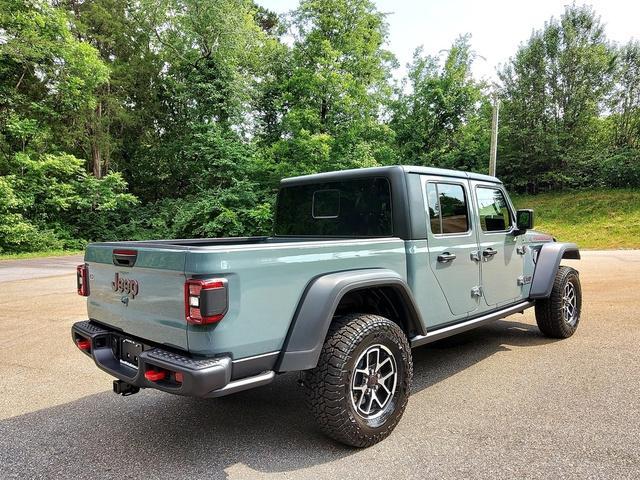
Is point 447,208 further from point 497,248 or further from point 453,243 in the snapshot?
point 497,248

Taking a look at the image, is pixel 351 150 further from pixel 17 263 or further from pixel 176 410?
pixel 176 410

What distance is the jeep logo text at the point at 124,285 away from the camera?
8.41ft

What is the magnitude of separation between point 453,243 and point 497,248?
31.7 inches

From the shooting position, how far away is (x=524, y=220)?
4277 millimetres

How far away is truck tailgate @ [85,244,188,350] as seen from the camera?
88.3 inches

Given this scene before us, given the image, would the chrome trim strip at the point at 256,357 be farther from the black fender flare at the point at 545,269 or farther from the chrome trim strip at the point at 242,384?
the black fender flare at the point at 545,269

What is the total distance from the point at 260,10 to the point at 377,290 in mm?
30992

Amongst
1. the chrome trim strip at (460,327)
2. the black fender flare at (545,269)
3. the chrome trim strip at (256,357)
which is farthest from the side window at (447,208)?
the chrome trim strip at (256,357)

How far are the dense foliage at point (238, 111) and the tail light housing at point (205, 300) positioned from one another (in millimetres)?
16673

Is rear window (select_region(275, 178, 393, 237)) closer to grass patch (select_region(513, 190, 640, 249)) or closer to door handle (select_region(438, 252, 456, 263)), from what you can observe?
door handle (select_region(438, 252, 456, 263))

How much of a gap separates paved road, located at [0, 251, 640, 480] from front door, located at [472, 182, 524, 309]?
0.72 meters

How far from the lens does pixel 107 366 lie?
8.77 feet

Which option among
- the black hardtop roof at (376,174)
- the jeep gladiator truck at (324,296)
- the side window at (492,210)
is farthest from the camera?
the side window at (492,210)

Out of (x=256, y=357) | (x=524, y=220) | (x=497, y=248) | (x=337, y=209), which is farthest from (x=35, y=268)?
(x=524, y=220)
